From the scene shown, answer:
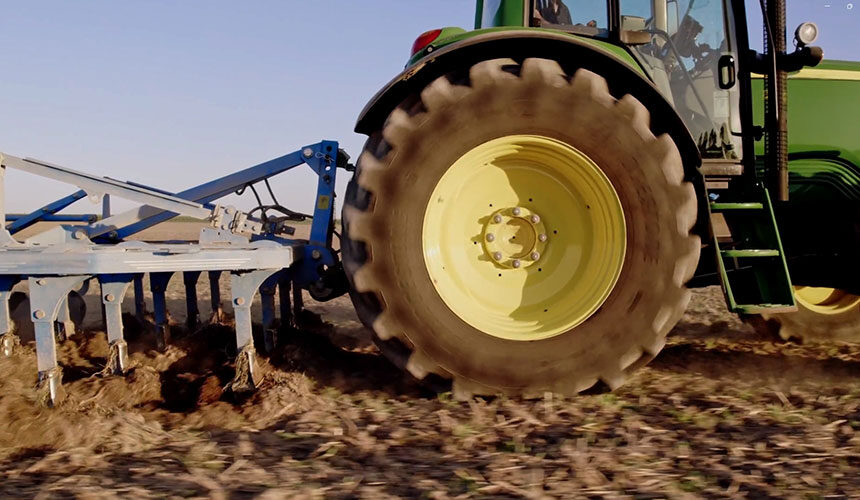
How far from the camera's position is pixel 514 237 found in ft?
9.23

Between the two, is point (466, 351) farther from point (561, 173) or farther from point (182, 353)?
point (182, 353)

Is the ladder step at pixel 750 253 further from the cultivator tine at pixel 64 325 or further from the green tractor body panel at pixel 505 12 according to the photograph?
the cultivator tine at pixel 64 325

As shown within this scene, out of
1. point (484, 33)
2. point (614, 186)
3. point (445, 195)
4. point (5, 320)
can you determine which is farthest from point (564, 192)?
point (5, 320)

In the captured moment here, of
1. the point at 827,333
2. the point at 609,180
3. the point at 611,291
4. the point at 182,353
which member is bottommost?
the point at 827,333

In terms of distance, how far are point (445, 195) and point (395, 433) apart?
1.02 m

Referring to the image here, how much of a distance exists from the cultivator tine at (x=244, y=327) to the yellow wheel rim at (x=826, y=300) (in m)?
3.49

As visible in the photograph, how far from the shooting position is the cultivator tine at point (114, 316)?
9.57ft

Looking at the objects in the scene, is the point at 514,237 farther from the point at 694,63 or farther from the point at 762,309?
the point at 694,63

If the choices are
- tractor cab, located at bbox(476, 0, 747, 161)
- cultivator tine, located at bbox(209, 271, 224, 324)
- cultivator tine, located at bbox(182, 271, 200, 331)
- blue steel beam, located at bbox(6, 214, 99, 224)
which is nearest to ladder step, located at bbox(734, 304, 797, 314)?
tractor cab, located at bbox(476, 0, 747, 161)

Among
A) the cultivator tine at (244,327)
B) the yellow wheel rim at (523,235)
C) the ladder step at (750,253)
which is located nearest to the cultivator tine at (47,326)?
the cultivator tine at (244,327)

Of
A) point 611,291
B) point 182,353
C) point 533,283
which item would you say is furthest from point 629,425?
point 182,353

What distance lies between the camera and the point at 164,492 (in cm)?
171

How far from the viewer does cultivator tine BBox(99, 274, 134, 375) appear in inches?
115

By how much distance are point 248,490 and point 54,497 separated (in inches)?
20.7
